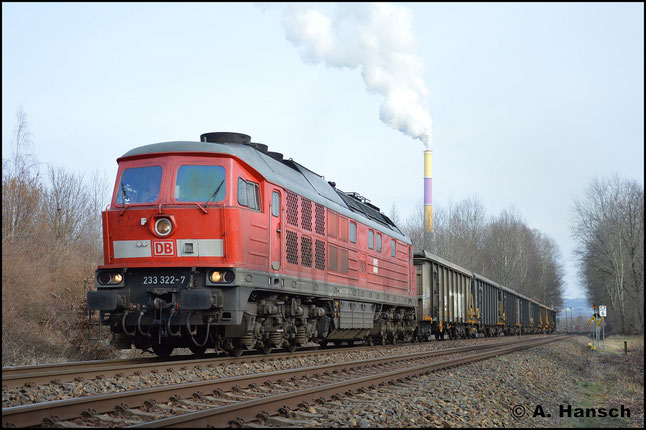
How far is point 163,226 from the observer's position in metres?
11.1

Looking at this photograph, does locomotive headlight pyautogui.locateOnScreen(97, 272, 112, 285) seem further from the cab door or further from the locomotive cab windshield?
the cab door

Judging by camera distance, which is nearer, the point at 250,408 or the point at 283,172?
the point at 250,408

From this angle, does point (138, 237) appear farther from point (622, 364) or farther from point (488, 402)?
point (622, 364)

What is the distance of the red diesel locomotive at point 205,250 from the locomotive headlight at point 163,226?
0.06 feet

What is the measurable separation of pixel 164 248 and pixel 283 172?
12.8 ft

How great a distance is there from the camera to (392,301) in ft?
68.3

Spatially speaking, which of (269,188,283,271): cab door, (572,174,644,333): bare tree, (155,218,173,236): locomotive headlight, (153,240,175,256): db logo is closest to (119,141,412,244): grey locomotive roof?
(269,188,283,271): cab door

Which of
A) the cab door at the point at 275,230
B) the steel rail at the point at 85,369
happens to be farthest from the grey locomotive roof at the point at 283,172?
the steel rail at the point at 85,369

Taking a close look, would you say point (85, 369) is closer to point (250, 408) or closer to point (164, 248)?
point (164, 248)

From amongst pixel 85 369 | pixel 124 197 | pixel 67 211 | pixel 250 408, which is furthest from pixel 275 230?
pixel 67 211

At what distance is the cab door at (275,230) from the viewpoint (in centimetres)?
1247

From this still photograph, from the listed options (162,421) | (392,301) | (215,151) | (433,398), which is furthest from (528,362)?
(162,421)

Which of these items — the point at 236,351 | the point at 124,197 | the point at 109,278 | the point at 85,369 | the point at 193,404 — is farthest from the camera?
the point at 236,351

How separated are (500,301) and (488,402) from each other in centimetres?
3418
